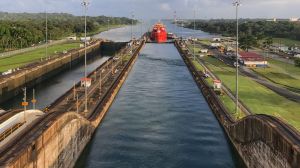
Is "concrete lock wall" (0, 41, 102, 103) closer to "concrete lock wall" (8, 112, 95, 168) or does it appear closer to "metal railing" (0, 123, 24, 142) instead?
"concrete lock wall" (8, 112, 95, 168)

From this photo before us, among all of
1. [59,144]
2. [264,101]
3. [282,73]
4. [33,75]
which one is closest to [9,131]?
[59,144]

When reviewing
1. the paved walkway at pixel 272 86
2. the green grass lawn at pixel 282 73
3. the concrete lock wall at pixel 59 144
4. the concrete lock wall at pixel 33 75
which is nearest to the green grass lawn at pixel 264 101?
the paved walkway at pixel 272 86

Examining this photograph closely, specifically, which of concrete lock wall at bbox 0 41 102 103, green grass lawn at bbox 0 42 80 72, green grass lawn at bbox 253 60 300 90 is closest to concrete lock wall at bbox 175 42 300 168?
green grass lawn at bbox 253 60 300 90

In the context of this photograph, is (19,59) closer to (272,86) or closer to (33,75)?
(33,75)


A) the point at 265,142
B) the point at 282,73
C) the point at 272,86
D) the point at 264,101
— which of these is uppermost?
the point at 282,73

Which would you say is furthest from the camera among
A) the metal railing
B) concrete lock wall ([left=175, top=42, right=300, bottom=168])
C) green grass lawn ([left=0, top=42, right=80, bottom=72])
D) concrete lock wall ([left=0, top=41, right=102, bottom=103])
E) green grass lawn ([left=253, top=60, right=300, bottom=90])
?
green grass lawn ([left=0, top=42, right=80, bottom=72])

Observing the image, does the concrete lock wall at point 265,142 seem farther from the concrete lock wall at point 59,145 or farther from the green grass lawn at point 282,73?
the green grass lawn at point 282,73

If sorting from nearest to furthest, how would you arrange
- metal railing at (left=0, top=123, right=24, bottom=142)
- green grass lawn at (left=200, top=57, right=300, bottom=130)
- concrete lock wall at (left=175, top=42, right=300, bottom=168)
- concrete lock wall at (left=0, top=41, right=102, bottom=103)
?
1. concrete lock wall at (left=175, top=42, right=300, bottom=168)
2. metal railing at (left=0, top=123, right=24, bottom=142)
3. green grass lawn at (left=200, top=57, right=300, bottom=130)
4. concrete lock wall at (left=0, top=41, right=102, bottom=103)
